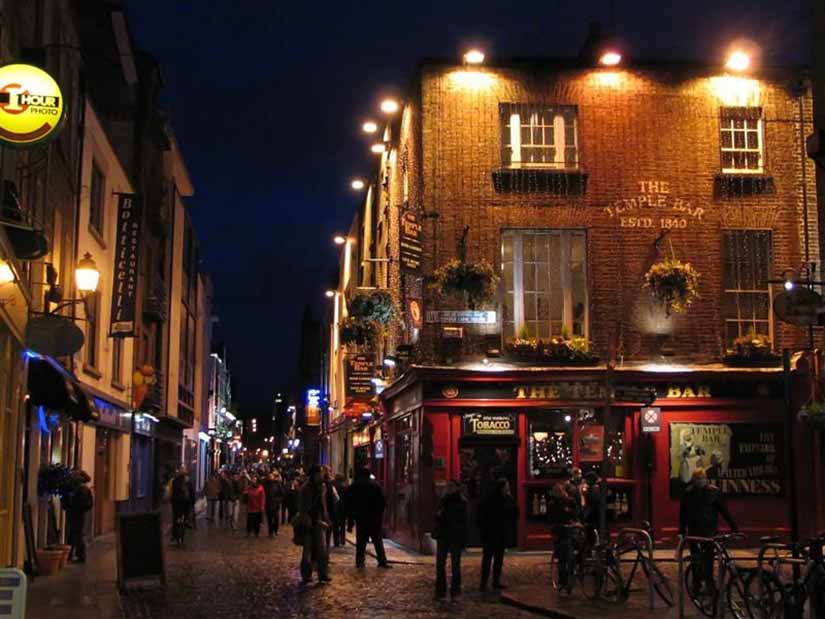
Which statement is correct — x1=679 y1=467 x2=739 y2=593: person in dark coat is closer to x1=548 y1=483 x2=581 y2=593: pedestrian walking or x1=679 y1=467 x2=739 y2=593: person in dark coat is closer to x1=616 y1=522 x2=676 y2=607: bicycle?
x1=616 y1=522 x2=676 y2=607: bicycle

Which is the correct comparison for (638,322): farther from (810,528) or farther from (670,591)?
(670,591)

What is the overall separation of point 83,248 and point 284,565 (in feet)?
27.7

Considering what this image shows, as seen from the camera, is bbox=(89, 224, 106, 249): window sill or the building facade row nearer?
the building facade row

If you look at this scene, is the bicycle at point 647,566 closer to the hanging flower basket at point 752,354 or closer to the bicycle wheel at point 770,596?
the bicycle wheel at point 770,596

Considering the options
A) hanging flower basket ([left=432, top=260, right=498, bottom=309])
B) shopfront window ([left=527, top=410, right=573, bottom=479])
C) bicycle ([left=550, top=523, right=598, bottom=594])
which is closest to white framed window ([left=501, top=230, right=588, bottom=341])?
hanging flower basket ([left=432, top=260, right=498, bottom=309])

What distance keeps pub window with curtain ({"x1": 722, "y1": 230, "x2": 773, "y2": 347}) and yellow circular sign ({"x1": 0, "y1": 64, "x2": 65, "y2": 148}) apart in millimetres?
15631

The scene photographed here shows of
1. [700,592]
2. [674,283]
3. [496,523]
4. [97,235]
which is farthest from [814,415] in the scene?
[97,235]

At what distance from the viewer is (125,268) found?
1097 inches

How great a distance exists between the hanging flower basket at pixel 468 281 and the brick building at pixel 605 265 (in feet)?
1.94

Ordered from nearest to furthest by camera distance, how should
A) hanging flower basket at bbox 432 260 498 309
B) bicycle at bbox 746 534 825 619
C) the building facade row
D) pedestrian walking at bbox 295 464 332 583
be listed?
bicycle at bbox 746 534 825 619
the building facade row
pedestrian walking at bbox 295 464 332 583
hanging flower basket at bbox 432 260 498 309

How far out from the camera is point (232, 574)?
19.6 metres

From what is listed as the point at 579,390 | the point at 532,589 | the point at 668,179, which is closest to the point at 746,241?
the point at 668,179

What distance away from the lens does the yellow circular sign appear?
494 inches

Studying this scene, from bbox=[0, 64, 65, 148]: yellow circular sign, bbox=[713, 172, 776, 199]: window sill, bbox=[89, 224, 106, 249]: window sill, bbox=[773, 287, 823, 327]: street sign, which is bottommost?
bbox=[773, 287, 823, 327]: street sign
